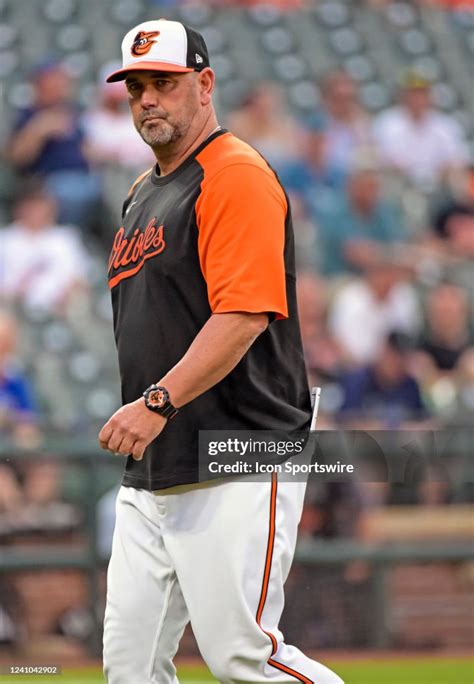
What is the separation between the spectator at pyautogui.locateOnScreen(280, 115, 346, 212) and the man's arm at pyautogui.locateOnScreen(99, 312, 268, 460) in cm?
647

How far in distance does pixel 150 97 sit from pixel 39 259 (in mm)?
5219

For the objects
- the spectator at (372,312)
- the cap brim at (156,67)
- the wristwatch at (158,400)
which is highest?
the cap brim at (156,67)

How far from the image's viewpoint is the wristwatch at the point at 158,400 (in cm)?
337

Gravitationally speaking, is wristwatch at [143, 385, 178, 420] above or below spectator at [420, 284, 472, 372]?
above

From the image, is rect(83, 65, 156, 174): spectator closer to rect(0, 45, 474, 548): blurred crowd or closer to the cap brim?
rect(0, 45, 474, 548): blurred crowd

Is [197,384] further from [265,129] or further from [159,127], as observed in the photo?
[265,129]

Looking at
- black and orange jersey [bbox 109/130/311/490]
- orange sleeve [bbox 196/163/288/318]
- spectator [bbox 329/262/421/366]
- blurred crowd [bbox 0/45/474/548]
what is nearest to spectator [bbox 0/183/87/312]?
blurred crowd [bbox 0/45/474/548]

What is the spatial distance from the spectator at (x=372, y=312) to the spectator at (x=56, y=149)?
6.11ft

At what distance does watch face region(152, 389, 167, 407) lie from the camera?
3369mm

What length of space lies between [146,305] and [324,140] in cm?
700

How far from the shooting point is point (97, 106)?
9.96 metres

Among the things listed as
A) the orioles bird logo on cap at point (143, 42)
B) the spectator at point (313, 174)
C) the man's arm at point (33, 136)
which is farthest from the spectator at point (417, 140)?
the orioles bird logo on cap at point (143, 42)

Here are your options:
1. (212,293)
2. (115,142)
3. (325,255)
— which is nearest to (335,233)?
(325,255)

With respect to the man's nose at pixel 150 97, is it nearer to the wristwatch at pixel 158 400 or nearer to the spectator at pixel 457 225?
the wristwatch at pixel 158 400
